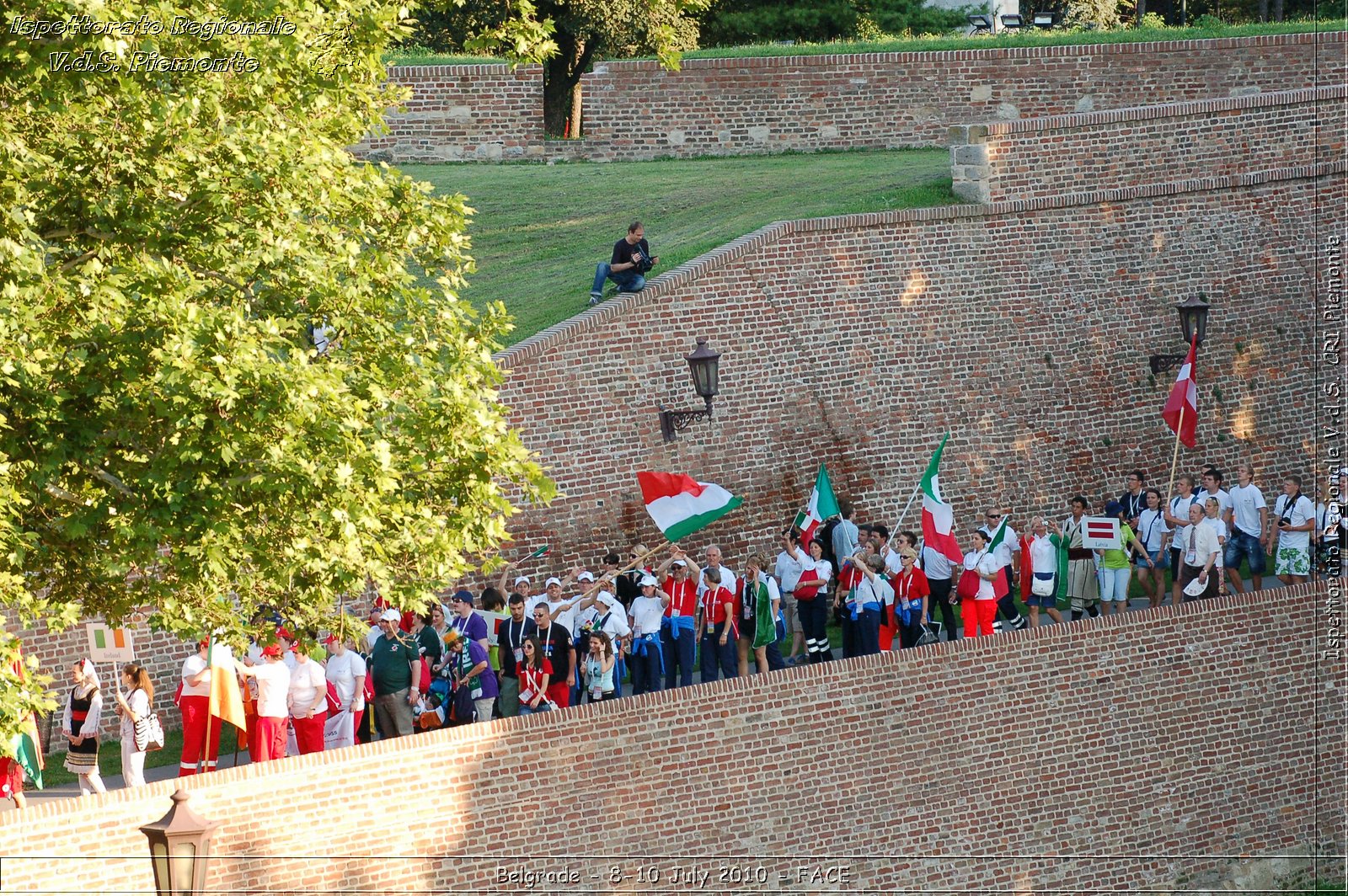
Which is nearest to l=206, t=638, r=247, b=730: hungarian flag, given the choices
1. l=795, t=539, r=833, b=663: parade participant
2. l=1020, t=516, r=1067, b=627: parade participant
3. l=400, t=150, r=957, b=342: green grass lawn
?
l=795, t=539, r=833, b=663: parade participant

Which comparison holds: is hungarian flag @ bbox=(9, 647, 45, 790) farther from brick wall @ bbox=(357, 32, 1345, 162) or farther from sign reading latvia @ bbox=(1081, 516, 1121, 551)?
brick wall @ bbox=(357, 32, 1345, 162)

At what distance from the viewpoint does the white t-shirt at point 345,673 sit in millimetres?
15086

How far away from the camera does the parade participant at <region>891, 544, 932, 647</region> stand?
1673cm

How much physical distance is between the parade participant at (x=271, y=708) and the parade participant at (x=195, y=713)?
473mm

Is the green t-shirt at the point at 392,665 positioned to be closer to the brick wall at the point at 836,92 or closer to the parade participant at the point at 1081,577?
the parade participant at the point at 1081,577

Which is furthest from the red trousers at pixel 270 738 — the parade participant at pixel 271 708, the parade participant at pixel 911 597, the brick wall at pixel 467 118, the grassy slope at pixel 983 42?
the grassy slope at pixel 983 42

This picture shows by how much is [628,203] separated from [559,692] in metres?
10.4

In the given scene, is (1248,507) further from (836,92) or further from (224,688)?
(836,92)

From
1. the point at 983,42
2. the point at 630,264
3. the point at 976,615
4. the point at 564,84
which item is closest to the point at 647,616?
the point at 976,615

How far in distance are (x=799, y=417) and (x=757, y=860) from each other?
6241 mm

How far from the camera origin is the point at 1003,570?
56.2ft

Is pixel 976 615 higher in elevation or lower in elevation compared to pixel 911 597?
lower

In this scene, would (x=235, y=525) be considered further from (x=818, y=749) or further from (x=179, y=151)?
(x=818, y=749)

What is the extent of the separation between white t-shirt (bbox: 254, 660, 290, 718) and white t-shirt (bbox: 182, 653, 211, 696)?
50cm
